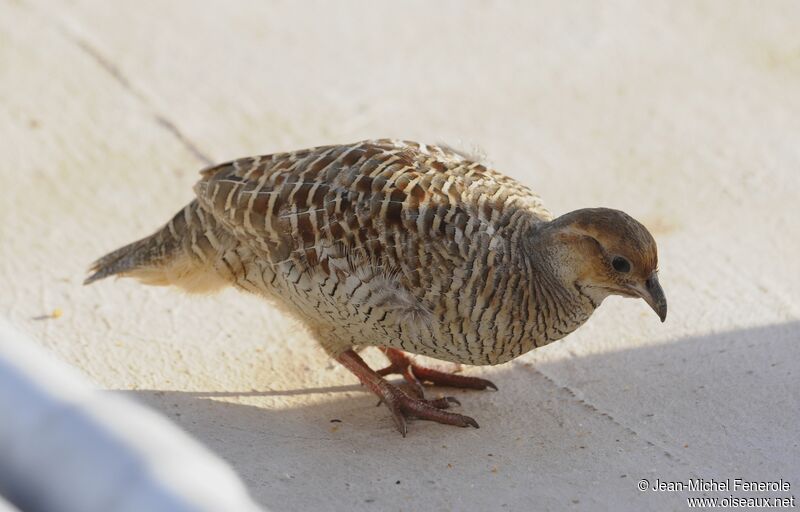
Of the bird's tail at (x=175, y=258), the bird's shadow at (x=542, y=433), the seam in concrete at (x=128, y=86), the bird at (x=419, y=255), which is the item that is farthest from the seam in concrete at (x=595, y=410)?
the seam in concrete at (x=128, y=86)

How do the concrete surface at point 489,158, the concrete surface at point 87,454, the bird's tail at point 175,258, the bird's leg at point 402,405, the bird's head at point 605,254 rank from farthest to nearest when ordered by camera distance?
the bird's tail at point 175,258
the bird's leg at point 402,405
the concrete surface at point 489,158
the bird's head at point 605,254
the concrete surface at point 87,454

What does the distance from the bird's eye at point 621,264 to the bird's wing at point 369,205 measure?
418 millimetres

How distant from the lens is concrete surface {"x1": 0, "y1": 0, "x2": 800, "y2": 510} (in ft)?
12.3

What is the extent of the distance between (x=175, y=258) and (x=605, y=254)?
1.68 m

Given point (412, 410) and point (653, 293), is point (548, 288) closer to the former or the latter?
point (653, 293)

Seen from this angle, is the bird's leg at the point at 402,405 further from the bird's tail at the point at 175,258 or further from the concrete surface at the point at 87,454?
the concrete surface at the point at 87,454

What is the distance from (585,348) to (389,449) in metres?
1.04

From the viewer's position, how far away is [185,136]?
5754mm

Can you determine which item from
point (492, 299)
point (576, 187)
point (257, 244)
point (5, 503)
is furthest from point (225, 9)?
point (5, 503)

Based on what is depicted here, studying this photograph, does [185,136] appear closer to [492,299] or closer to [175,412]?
[175,412]

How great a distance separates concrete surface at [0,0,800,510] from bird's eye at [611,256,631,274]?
0.66 m

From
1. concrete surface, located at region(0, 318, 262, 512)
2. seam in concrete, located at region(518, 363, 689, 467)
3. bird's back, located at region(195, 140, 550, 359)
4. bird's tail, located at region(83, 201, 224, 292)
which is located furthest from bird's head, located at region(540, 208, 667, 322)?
concrete surface, located at region(0, 318, 262, 512)

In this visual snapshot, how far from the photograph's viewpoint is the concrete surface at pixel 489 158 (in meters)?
3.75

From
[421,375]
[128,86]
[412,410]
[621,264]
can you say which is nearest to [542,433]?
[412,410]
